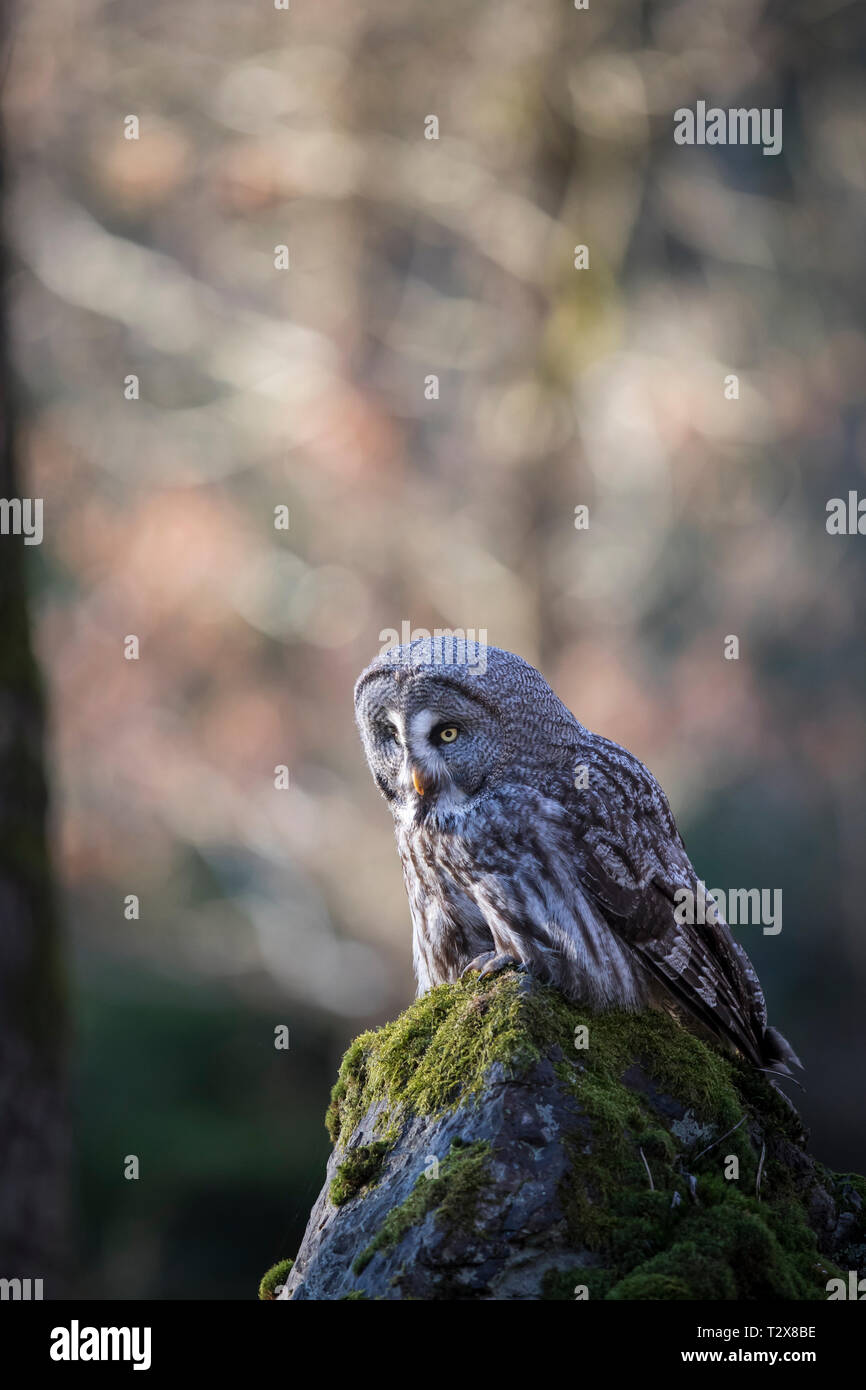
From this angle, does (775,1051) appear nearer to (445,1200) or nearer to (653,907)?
(653,907)

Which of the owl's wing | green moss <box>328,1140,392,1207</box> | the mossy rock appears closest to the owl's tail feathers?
the owl's wing

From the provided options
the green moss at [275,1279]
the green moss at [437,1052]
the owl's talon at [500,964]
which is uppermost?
the owl's talon at [500,964]

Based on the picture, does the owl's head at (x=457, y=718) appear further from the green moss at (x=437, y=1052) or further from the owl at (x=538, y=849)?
the green moss at (x=437, y=1052)

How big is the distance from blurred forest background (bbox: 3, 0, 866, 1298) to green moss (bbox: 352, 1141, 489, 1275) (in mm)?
6279

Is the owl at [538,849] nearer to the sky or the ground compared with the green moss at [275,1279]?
nearer to the sky

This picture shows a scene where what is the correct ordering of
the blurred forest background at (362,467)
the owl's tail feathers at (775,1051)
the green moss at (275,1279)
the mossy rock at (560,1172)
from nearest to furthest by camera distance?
the mossy rock at (560,1172) < the green moss at (275,1279) < the owl's tail feathers at (775,1051) < the blurred forest background at (362,467)

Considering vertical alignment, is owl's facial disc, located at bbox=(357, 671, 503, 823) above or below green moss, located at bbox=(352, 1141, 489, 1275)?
above

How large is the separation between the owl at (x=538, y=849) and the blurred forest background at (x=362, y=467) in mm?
5317

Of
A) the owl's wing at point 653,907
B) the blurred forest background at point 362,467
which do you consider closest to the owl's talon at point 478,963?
the owl's wing at point 653,907

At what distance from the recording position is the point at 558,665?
921cm

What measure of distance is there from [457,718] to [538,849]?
0.41 metres

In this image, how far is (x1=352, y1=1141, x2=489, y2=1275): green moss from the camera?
2.41 m

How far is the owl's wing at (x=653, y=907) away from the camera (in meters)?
3.26

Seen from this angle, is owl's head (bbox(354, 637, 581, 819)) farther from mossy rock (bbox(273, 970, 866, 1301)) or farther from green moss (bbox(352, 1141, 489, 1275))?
green moss (bbox(352, 1141, 489, 1275))
